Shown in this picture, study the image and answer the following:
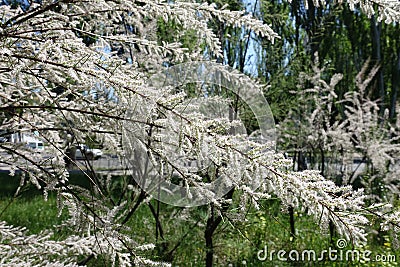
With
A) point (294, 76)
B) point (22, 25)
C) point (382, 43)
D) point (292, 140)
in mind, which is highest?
point (382, 43)

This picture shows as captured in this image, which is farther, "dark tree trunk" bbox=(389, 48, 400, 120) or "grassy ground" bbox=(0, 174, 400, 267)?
"dark tree trunk" bbox=(389, 48, 400, 120)

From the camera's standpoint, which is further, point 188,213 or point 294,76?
point 294,76

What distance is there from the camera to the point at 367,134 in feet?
15.8

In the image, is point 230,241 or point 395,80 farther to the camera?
point 395,80

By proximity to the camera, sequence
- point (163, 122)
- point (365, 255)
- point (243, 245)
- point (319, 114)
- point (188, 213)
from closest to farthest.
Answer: point (163, 122) → point (188, 213) → point (243, 245) → point (365, 255) → point (319, 114)

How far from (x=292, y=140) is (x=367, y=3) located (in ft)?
11.5

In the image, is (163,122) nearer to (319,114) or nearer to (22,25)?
(22,25)

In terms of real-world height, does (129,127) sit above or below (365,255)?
above

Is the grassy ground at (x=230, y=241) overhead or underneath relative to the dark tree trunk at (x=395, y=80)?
underneath

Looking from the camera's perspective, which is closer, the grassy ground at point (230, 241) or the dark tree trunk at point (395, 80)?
the grassy ground at point (230, 241)

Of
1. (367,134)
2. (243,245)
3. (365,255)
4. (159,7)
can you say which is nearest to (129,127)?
(159,7)

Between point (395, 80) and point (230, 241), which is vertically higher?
point (395, 80)

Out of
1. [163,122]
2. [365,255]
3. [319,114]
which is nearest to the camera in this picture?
[163,122]

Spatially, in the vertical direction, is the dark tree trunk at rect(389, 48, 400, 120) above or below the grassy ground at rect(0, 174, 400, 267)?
above
